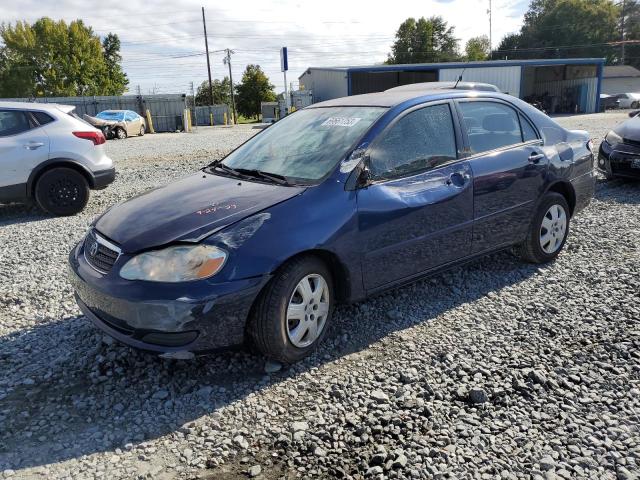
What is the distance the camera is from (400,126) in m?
3.99

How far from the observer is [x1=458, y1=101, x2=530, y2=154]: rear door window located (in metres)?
4.44

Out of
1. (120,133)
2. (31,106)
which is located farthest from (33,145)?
(120,133)

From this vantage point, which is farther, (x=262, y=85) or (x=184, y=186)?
(x=262, y=85)

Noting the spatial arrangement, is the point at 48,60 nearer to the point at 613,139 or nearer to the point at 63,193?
the point at 63,193

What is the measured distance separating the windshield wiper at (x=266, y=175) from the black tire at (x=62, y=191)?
480 cm

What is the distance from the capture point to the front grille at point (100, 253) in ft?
10.7

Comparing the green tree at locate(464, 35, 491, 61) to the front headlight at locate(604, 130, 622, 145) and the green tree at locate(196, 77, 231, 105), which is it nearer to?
the green tree at locate(196, 77, 231, 105)

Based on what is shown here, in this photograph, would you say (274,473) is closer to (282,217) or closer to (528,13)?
(282,217)

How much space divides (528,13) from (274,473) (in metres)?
103

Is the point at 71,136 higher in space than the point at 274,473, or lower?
higher

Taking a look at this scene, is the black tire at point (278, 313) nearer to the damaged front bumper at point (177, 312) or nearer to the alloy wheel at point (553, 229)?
the damaged front bumper at point (177, 312)

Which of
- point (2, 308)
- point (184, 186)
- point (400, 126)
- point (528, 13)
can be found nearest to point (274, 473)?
point (184, 186)

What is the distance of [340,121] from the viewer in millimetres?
4148

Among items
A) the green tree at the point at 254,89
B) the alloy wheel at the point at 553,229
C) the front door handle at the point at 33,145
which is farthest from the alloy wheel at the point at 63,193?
the green tree at the point at 254,89
